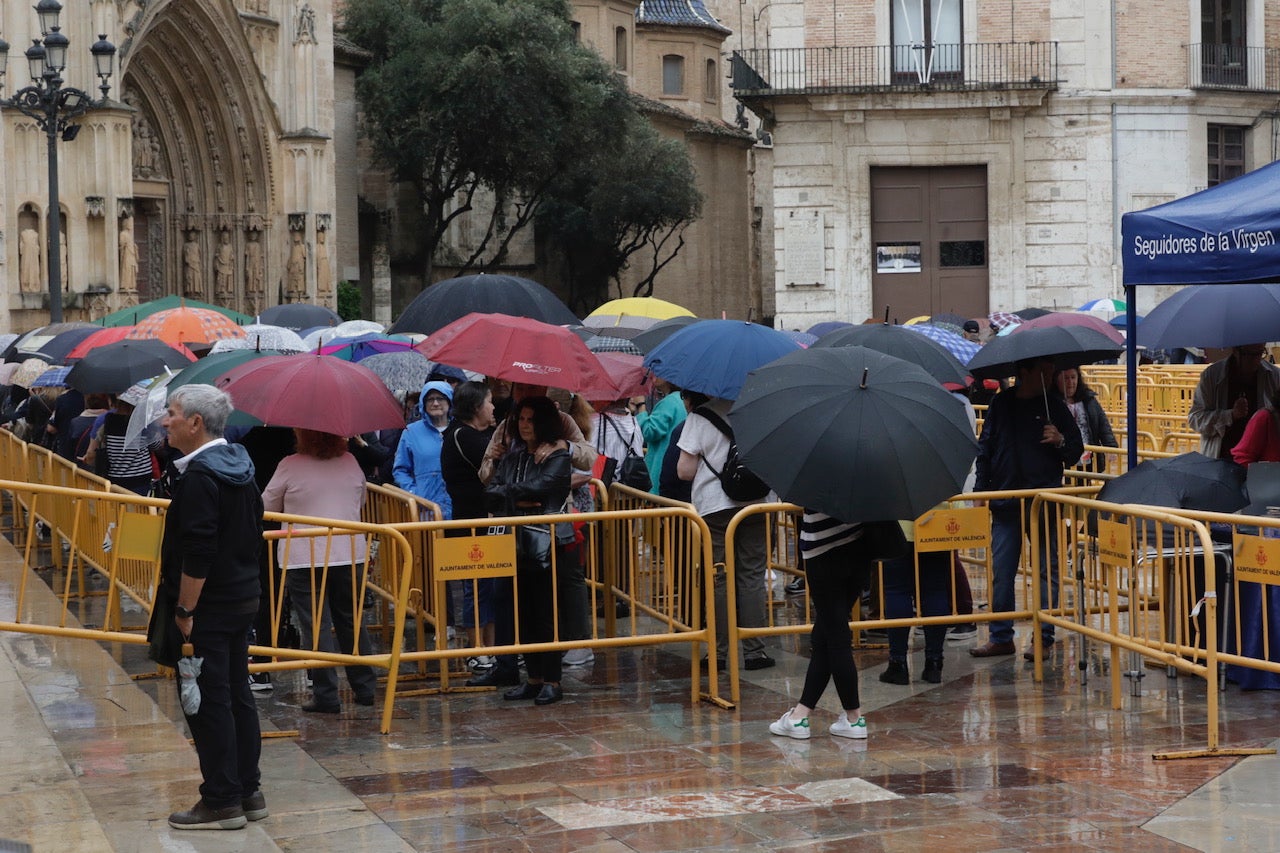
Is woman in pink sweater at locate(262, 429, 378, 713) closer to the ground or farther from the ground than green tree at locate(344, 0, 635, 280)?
closer to the ground

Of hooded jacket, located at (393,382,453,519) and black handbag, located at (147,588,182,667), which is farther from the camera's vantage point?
hooded jacket, located at (393,382,453,519)

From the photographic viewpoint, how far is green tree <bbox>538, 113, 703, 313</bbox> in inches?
2046

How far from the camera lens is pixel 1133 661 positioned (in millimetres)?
9242

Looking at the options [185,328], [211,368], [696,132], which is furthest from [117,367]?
[696,132]

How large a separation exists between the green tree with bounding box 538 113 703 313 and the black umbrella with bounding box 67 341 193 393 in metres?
37.8

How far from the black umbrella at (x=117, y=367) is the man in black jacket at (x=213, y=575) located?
596cm

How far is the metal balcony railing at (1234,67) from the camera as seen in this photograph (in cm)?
3061

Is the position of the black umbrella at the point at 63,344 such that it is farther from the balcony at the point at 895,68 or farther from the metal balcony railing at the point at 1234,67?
the metal balcony railing at the point at 1234,67

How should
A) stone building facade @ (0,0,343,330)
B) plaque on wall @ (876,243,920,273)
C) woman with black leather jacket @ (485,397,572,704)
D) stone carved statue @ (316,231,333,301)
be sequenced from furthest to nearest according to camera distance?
stone carved statue @ (316,231,333,301), stone building facade @ (0,0,343,330), plaque on wall @ (876,243,920,273), woman with black leather jacket @ (485,397,572,704)

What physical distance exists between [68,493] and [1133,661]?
587cm

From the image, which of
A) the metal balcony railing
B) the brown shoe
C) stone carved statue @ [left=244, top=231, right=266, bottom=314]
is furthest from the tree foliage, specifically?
the brown shoe

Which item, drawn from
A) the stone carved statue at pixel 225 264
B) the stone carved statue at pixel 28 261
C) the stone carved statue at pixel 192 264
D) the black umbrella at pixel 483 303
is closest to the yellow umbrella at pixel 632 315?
the black umbrella at pixel 483 303

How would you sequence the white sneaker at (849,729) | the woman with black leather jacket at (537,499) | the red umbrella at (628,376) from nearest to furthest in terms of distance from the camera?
1. the white sneaker at (849,729)
2. the woman with black leather jacket at (537,499)
3. the red umbrella at (628,376)

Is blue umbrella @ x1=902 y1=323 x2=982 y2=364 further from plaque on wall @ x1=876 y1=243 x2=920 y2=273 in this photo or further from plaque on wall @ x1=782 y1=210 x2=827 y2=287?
plaque on wall @ x1=876 y1=243 x2=920 y2=273
